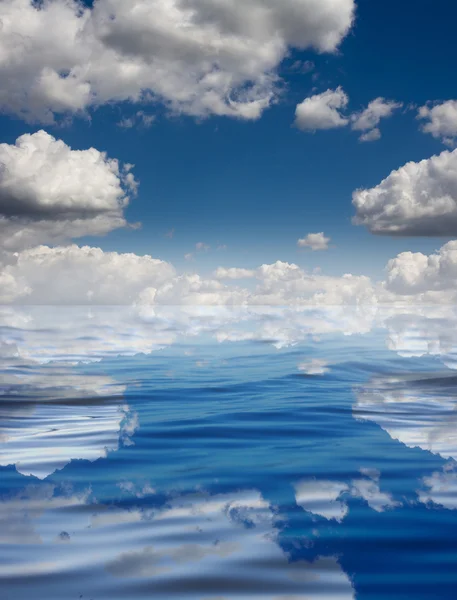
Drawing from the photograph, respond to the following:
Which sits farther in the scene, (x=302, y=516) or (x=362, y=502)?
(x=362, y=502)

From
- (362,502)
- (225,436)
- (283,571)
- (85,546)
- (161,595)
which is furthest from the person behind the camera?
(225,436)

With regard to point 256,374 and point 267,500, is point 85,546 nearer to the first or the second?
point 267,500

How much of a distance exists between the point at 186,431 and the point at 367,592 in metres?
5.59

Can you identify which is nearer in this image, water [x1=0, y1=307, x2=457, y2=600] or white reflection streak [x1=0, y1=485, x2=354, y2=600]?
white reflection streak [x1=0, y1=485, x2=354, y2=600]

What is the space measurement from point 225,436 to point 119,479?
270 cm

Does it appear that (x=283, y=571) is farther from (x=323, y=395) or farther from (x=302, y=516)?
(x=323, y=395)

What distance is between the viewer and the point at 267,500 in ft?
17.6

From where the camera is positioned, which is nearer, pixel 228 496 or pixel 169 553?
pixel 169 553

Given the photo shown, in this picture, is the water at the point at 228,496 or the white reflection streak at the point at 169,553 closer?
the white reflection streak at the point at 169,553

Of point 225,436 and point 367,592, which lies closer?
point 367,592

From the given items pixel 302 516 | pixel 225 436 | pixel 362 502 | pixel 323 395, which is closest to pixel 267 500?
pixel 302 516

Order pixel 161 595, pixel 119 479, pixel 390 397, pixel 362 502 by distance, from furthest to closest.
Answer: pixel 390 397 → pixel 119 479 → pixel 362 502 → pixel 161 595

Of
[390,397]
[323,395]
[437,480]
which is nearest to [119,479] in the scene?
[437,480]

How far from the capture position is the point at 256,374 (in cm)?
1723
